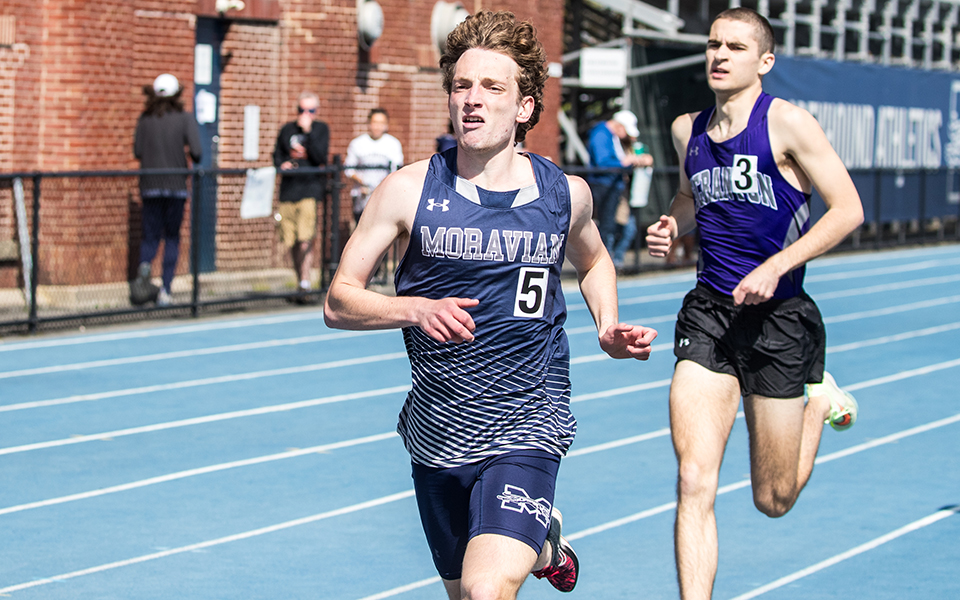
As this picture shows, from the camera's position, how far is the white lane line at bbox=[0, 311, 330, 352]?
11.8m

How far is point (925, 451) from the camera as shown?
8.74 meters

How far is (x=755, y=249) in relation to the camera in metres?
5.63

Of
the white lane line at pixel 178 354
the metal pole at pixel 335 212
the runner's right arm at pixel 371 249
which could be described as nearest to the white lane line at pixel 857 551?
the runner's right arm at pixel 371 249

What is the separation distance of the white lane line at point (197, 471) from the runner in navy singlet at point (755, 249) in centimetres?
315

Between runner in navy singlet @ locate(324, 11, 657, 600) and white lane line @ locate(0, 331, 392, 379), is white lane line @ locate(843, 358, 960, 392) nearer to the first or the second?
white lane line @ locate(0, 331, 392, 379)

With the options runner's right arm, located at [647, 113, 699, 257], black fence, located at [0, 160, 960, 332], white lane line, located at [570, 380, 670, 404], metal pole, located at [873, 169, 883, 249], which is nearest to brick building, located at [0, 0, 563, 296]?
black fence, located at [0, 160, 960, 332]

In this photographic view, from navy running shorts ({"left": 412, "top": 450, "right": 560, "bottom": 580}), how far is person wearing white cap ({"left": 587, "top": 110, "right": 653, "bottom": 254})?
14.1 meters

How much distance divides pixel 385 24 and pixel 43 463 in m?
11.4

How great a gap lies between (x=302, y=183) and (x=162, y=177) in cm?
179

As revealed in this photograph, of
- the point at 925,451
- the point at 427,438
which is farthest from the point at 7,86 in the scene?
the point at 427,438

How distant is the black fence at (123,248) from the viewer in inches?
496

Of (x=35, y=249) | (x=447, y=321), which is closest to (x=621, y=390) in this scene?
(x=35, y=249)

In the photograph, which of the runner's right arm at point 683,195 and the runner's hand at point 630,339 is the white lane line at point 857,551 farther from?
the runner's hand at point 630,339

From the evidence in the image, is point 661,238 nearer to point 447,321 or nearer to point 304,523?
point 447,321
